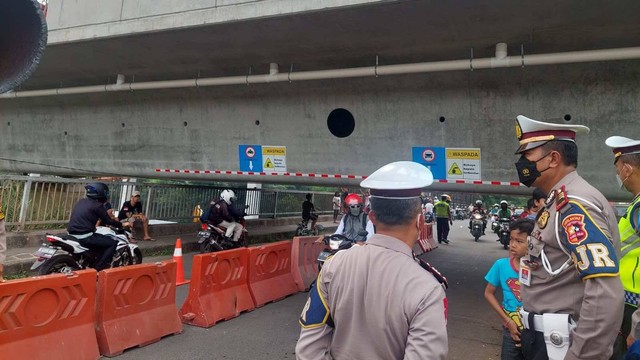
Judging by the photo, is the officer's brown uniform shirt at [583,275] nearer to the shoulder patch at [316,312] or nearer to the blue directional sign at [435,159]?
the shoulder patch at [316,312]

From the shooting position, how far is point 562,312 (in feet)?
6.26

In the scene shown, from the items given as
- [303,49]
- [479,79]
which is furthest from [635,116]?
[303,49]

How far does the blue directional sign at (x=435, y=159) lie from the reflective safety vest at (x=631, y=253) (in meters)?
4.97

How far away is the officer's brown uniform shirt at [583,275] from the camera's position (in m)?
1.61

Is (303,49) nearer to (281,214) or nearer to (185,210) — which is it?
(185,210)

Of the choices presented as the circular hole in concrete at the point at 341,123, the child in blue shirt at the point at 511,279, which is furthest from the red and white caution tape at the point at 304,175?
the child in blue shirt at the point at 511,279

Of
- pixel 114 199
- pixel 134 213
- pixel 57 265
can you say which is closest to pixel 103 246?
pixel 57 265

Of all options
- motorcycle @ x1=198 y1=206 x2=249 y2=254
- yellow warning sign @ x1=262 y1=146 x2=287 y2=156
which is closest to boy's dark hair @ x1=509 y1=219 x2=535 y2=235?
yellow warning sign @ x1=262 y1=146 x2=287 y2=156

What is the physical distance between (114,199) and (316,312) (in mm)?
11878

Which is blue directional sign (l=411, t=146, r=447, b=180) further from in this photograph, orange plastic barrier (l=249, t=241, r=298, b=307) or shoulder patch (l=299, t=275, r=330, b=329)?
shoulder patch (l=299, t=275, r=330, b=329)

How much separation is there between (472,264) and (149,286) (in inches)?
346

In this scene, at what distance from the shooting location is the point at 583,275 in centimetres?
170

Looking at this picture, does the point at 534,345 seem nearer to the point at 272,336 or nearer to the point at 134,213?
the point at 272,336

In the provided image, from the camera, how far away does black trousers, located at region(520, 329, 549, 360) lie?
1.96 meters
